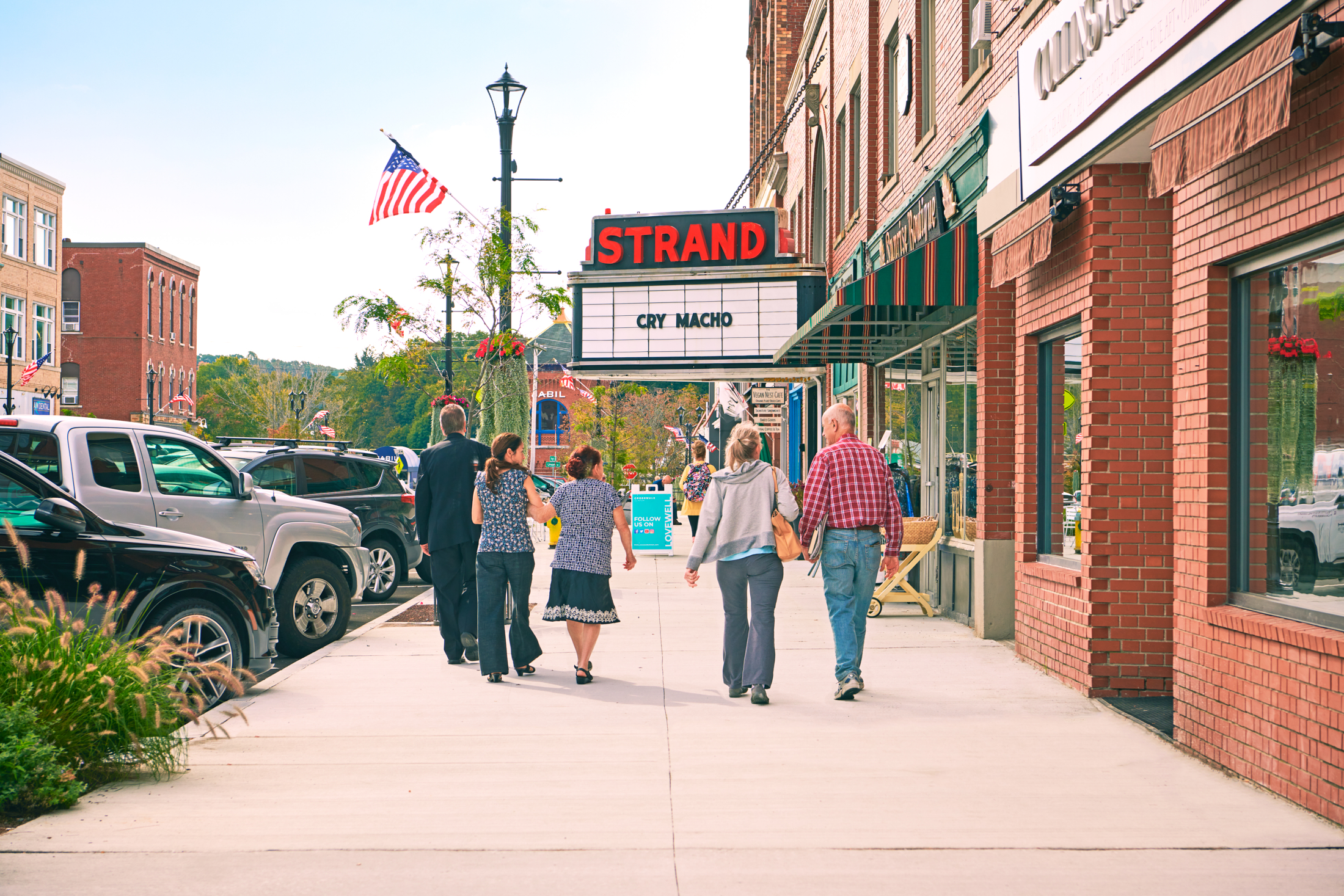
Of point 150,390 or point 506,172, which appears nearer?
point 506,172

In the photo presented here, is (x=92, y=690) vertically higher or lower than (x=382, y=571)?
higher

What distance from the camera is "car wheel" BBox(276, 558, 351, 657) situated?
A: 424 inches

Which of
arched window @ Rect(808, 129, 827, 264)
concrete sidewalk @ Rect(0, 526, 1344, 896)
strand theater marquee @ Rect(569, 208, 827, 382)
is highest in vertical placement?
arched window @ Rect(808, 129, 827, 264)

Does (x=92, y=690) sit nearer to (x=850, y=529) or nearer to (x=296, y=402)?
(x=850, y=529)

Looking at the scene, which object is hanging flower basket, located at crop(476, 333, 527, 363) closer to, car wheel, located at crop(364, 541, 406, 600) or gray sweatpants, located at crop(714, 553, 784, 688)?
car wheel, located at crop(364, 541, 406, 600)

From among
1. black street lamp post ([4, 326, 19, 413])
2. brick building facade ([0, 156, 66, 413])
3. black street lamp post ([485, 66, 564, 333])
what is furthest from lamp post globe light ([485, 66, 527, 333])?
brick building facade ([0, 156, 66, 413])

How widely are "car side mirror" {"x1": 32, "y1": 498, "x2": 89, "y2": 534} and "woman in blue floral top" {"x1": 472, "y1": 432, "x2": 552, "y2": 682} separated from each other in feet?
9.03

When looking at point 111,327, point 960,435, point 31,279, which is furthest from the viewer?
point 111,327

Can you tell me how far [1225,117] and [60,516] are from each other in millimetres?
6553

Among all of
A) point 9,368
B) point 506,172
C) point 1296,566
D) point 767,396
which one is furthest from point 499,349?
point 9,368

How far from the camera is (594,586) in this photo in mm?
8828

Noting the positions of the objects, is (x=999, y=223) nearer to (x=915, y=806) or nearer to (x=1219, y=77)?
(x=1219, y=77)

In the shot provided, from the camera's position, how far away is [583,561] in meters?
8.84

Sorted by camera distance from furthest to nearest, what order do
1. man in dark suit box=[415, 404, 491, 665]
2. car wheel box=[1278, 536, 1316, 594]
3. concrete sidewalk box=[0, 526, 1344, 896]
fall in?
man in dark suit box=[415, 404, 491, 665]
car wheel box=[1278, 536, 1316, 594]
concrete sidewalk box=[0, 526, 1344, 896]
